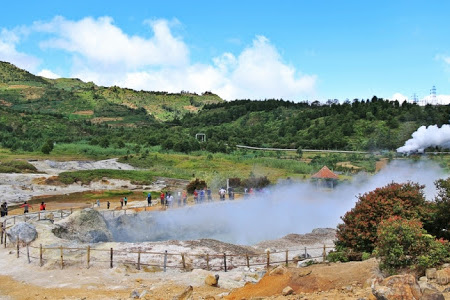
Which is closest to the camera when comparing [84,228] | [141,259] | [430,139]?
[141,259]

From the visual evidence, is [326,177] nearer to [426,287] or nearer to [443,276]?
[443,276]

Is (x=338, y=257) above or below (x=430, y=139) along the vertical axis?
below

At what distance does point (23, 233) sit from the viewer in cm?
2092

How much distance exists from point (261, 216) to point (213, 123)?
97732 mm

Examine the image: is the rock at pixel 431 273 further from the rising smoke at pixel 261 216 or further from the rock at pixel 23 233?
the rock at pixel 23 233

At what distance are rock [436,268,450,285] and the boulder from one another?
54.3 ft

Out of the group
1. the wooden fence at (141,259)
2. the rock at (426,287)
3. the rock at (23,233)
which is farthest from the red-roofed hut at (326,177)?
the rock at (426,287)

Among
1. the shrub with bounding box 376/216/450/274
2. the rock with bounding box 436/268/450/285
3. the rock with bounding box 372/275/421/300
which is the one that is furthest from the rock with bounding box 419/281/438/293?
the shrub with bounding box 376/216/450/274

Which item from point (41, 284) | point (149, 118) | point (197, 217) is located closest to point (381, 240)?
point (41, 284)

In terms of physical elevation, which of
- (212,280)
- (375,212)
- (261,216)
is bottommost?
(261,216)

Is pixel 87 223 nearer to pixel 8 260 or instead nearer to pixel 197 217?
pixel 8 260

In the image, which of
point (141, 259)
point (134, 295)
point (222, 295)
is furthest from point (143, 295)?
point (141, 259)

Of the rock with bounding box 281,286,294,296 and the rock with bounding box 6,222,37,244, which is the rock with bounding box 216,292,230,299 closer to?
the rock with bounding box 281,286,294,296

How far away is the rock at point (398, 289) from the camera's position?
9.18 metres
